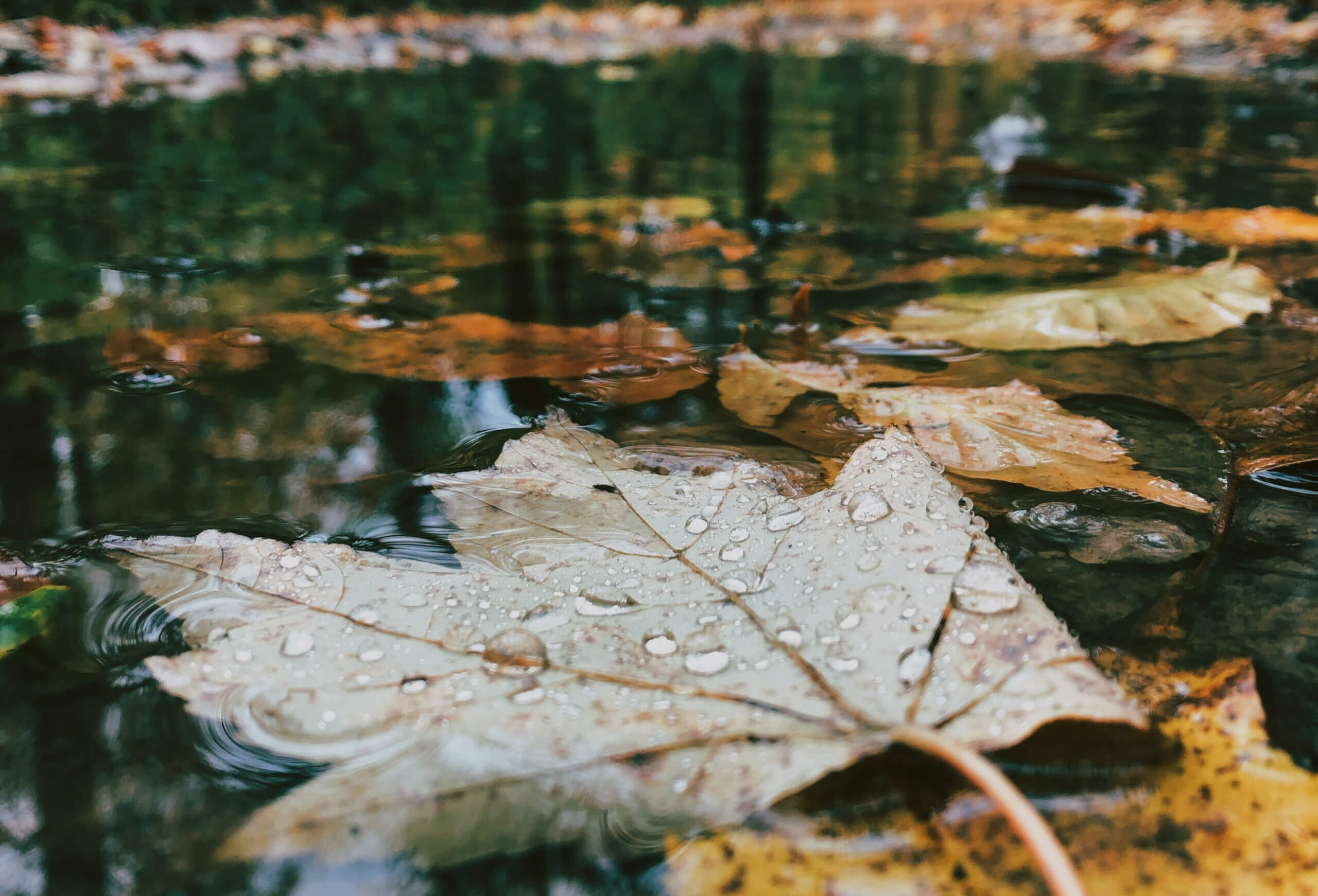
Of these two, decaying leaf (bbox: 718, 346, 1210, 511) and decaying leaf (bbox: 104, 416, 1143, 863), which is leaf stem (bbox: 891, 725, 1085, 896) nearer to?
decaying leaf (bbox: 104, 416, 1143, 863)

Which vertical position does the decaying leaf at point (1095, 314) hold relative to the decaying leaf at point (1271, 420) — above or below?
above

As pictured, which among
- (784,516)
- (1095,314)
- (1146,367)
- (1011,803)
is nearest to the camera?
(1011,803)

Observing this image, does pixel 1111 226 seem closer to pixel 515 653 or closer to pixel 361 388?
pixel 361 388

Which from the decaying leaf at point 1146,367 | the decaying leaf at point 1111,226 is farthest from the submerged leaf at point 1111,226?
the decaying leaf at point 1146,367

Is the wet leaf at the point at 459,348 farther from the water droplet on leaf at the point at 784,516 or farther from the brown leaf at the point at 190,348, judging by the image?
→ the water droplet on leaf at the point at 784,516

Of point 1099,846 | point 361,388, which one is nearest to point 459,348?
point 361,388

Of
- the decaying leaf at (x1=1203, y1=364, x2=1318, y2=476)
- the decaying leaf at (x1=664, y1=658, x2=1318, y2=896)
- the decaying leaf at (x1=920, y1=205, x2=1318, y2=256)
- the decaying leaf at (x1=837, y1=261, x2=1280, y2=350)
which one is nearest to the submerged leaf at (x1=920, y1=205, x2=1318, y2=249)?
the decaying leaf at (x1=920, y1=205, x2=1318, y2=256)
